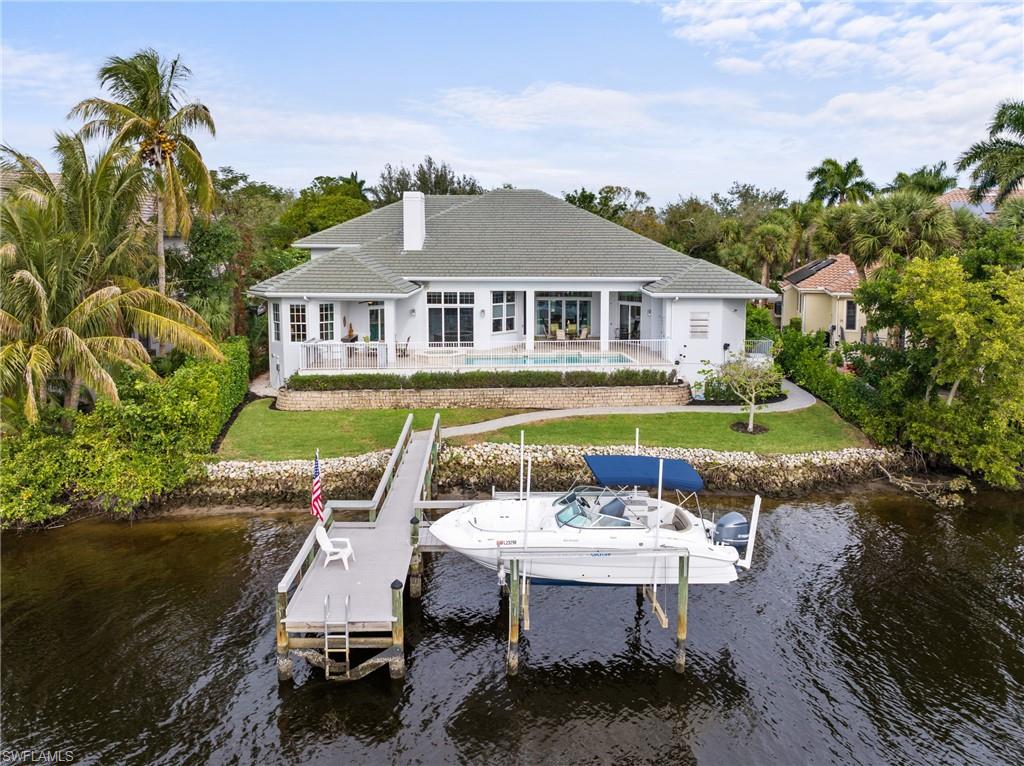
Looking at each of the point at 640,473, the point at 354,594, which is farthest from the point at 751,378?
the point at 354,594

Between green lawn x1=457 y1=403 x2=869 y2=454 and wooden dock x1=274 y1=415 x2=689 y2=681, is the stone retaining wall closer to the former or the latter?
green lawn x1=457 y1=403 x2=869 y2=454

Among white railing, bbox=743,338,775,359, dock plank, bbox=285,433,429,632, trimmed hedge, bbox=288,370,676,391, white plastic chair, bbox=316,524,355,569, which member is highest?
white railing, bbox=743,338,775,359

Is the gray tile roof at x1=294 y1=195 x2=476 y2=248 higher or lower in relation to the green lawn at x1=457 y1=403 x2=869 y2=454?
higher

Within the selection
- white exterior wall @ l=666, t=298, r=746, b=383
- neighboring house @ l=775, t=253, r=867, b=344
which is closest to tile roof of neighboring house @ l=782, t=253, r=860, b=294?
neighboring house @ l=775, t=253, r=867, b=344

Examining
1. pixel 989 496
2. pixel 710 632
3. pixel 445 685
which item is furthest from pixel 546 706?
pixel 989 496

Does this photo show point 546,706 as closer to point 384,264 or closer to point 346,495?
point 346,495

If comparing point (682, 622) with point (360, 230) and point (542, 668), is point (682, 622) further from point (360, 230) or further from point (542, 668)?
point (360, 230)

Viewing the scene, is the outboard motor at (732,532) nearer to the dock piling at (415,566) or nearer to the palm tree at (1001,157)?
the dock piling at (415,566)
